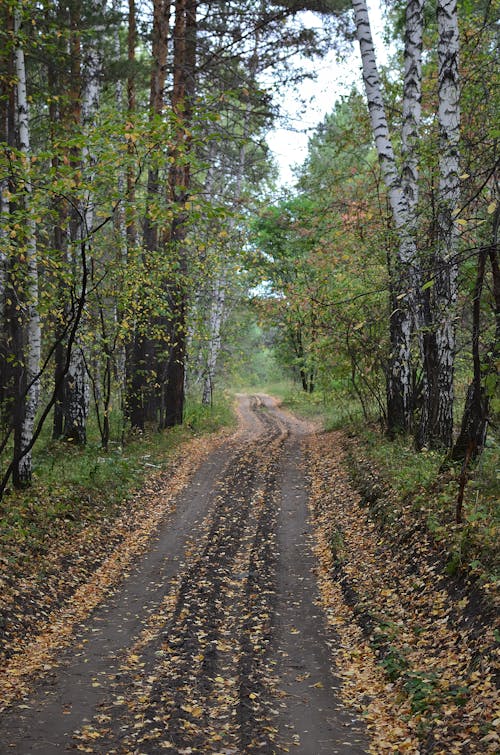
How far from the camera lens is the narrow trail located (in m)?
4.98

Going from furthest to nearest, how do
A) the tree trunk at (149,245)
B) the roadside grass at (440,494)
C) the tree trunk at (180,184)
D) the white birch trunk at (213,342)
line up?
the white birch trunk at (213,342)
the tree trunk at (180,184)
the tree trunk at (149,245)
the roadside grass at (440,494)

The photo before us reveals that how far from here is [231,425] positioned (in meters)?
25.8

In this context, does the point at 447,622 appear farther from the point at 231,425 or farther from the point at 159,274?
the point at 231,425

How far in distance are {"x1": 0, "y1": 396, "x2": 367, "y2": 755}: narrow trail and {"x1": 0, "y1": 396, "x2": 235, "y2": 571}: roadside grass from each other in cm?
129

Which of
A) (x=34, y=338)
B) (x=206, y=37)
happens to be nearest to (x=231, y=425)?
(x=206, y=37)

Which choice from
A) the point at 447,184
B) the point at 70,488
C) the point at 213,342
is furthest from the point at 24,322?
the point at 213,342

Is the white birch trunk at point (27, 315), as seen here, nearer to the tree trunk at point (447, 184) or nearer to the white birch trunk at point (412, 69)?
the tree trunk at point (447, 184)

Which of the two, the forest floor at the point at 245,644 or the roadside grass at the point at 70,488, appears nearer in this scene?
the forest floor at the point at 245,644

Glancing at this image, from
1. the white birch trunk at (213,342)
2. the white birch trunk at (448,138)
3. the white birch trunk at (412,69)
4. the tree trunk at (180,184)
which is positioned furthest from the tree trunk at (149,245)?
the white birch trunk at (448,138)

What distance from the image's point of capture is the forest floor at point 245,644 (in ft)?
16.4

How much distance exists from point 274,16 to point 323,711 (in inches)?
620

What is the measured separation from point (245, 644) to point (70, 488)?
5514mm

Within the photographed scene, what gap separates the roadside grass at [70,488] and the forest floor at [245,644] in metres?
0.34

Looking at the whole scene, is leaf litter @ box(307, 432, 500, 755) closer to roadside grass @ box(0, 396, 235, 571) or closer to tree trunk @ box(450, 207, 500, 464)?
tree trunk @ box(450, 207, 500, 464)
